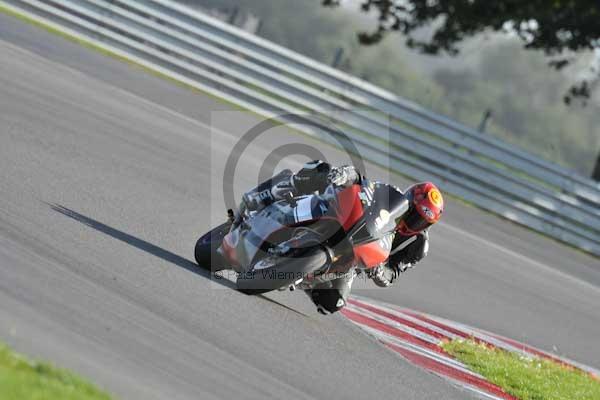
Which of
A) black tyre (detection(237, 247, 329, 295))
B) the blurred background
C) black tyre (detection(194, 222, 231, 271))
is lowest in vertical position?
the blurred background

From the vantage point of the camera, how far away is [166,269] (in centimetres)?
763

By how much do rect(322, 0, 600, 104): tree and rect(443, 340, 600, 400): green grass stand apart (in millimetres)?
14414

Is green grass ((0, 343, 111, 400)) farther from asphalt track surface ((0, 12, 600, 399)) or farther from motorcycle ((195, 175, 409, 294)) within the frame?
motorcycle ((195, 175, 409, 294))

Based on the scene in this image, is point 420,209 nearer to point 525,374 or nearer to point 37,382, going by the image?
point 525,374

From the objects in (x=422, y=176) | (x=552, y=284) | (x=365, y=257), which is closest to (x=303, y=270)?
(x=365, y=257)

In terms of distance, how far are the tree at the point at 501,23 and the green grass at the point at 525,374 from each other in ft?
47.3

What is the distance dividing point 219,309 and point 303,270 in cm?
62

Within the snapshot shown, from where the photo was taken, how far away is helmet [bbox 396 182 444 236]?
769 centimetres

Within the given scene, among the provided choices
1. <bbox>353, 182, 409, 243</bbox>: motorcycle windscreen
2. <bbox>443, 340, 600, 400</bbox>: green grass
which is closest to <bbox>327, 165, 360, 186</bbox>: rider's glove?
<bbox>353, 182, 409, 243</bbox>: motorcycle windscreen

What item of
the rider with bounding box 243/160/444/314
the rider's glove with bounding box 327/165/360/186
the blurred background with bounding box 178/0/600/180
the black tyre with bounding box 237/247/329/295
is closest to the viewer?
the black tyre with bounding box 237/247/329/295

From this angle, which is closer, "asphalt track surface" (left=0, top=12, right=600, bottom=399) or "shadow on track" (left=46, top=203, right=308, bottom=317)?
"asphalt track surface" (left=0, top=12, right=600, bottom=399)

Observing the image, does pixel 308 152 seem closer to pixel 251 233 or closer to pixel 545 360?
pixel 545 360

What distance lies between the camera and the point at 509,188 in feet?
55.7

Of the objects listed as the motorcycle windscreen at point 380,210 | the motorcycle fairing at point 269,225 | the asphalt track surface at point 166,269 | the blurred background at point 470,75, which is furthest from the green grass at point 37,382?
the blurred background at point 470,75
